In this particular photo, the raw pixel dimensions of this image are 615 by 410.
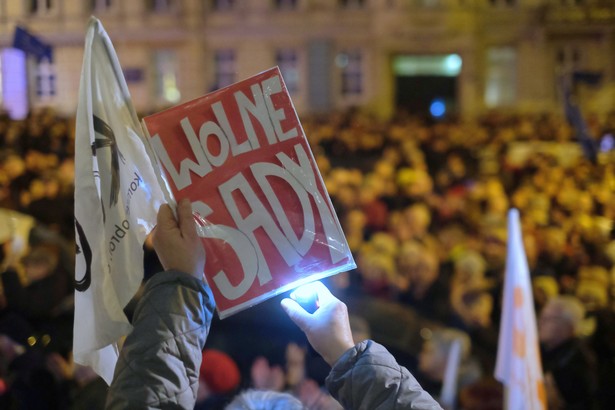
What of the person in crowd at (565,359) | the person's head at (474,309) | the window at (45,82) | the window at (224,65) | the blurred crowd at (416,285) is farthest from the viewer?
the window at (224,65)

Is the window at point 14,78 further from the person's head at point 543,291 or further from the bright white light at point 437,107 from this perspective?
the bright white light at point 437,107

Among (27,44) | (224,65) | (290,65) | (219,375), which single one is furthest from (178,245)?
(224,65)

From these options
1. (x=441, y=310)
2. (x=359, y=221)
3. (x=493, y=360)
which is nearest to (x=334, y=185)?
(x=359, y=221)

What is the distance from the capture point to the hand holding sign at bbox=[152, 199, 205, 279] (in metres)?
1.81

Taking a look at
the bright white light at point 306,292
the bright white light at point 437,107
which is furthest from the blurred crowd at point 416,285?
the bright white light at point 437,107

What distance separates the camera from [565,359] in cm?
412

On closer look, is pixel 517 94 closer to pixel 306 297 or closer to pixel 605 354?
pixel 605 354

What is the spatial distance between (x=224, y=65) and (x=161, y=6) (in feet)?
9.71

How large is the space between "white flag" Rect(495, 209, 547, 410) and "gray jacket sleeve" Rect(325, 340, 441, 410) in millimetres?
1897

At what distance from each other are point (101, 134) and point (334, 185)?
7340mm

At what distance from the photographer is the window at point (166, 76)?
29844 millimetres

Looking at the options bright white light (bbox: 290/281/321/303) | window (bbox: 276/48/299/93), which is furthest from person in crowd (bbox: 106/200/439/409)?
window (bbox: 276/48/299/93)

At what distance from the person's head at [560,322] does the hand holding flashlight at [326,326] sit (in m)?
2.64

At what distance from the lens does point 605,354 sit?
4656mm
